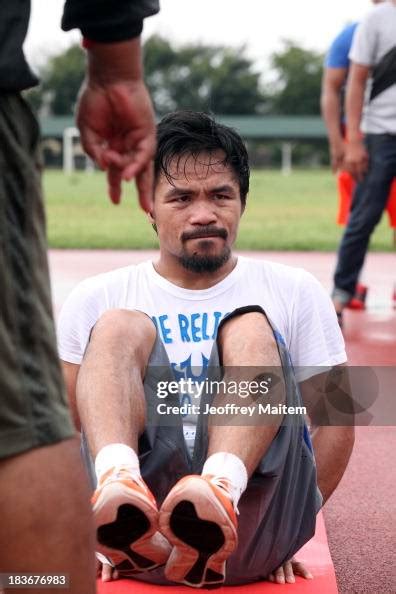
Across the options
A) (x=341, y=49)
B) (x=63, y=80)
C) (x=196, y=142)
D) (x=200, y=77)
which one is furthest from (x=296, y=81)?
(x=196, y=142)

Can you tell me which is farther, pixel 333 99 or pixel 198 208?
pixel 333 99

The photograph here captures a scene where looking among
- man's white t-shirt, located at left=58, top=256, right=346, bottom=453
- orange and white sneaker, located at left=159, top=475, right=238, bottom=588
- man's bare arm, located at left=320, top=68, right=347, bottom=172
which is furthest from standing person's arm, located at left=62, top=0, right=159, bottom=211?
man's bare arm, located at left=320, top=68, right=347, bottom=172

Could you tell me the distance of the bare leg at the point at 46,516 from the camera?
1495mm

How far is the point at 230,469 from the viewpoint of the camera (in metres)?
2.49

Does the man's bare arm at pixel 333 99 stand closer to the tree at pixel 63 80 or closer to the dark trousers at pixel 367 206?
the dark trousers at pixel 367 206

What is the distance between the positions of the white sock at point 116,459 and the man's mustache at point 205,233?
832 millimetres

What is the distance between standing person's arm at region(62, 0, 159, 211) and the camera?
173 cm

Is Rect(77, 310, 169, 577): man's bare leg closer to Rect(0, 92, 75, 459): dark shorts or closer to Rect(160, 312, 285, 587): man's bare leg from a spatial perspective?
Rect(160, 312, 285, 587): man's bare leg

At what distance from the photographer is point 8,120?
1.56m

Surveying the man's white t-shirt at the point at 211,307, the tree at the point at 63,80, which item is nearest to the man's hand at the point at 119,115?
the man's white t-shirt at the point at 211,307

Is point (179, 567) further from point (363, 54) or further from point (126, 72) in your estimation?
point (363, 54)

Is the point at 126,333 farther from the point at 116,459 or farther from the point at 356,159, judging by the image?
the point at 356,159

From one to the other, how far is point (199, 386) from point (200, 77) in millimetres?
96502

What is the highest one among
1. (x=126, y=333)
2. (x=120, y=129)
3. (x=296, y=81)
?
(x=120, y=129)
